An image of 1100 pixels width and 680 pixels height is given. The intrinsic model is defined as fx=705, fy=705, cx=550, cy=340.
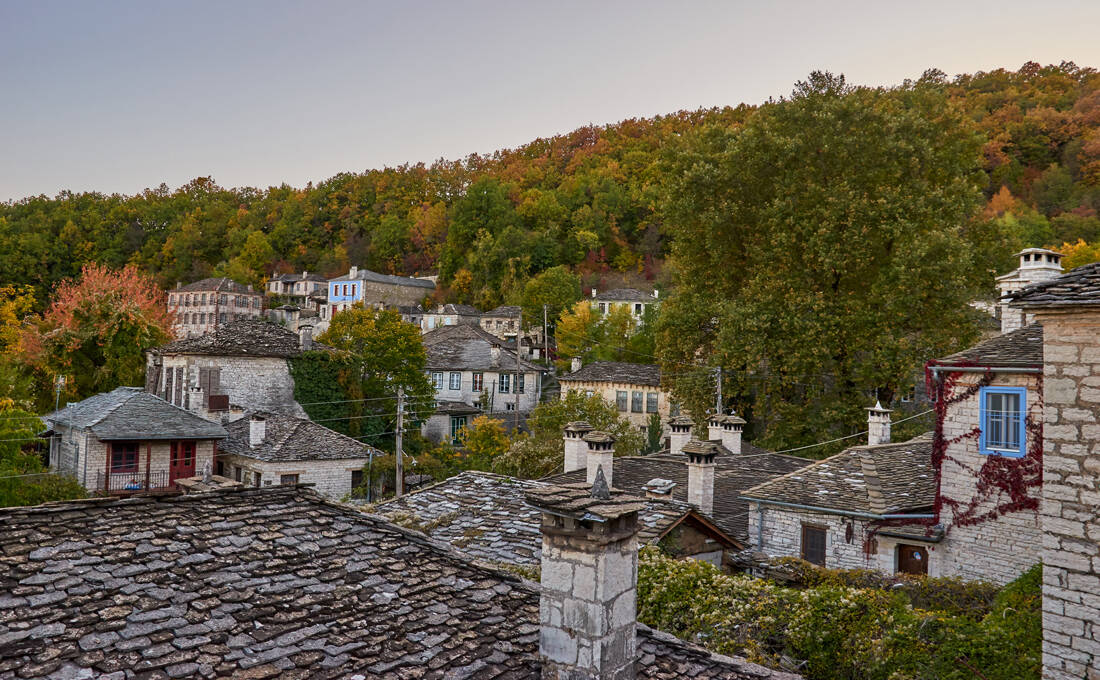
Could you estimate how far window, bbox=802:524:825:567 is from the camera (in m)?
14.0

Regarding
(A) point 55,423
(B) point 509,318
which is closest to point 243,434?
(A) point 55,423

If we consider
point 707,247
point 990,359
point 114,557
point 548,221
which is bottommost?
point 114,557

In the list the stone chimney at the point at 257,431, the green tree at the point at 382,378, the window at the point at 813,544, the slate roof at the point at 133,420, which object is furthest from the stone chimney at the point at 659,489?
the green tree at the point at 382,378

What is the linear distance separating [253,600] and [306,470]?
22.1m

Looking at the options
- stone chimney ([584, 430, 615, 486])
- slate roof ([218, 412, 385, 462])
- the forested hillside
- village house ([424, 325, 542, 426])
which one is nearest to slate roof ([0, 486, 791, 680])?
stone chimney ([584, 430, 615, 486])

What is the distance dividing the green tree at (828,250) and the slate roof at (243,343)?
17.7 metres

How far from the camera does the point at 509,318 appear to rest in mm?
62562

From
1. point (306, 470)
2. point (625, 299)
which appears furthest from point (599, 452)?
point (625, 299)

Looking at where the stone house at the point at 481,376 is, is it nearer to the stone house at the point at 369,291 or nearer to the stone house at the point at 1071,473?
the stone house at the point at 369,291

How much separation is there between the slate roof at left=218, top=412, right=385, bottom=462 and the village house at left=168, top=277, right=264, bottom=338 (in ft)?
159

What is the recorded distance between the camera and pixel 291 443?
2673 centimetres

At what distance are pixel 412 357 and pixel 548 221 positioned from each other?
48.8m

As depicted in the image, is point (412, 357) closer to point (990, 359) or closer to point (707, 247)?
point (707, 247)

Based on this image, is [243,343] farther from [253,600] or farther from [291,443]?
[253,600]
